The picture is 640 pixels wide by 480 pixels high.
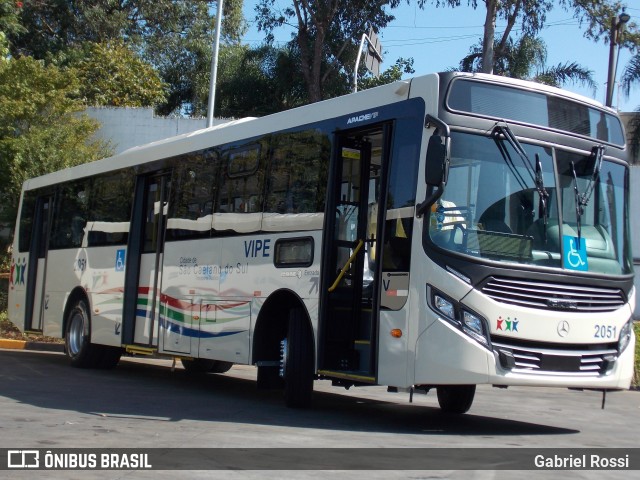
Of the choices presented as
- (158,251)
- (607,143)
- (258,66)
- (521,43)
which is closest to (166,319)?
(158,251)

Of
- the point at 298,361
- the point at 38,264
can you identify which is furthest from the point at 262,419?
the point at 38,264

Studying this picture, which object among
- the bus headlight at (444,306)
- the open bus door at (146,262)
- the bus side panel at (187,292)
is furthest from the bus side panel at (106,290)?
the bus headlight at (444,306)

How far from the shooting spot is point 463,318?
8.76 meters

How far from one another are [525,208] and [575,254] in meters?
0.69

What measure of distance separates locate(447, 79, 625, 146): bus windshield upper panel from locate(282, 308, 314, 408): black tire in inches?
116

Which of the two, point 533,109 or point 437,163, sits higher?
point 533,109

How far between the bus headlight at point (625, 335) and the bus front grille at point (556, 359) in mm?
126

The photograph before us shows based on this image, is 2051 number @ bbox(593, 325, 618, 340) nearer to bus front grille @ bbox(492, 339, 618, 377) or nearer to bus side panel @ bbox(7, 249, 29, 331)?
bus front grille @ bbox(492, 339, 618, 377)

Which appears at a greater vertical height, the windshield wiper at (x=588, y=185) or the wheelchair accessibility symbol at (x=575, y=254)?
the windshield wiper at (x=588, y=185)

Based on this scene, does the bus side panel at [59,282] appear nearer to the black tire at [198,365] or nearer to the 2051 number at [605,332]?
the black tire at [198,365]

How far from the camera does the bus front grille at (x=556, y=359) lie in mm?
8805

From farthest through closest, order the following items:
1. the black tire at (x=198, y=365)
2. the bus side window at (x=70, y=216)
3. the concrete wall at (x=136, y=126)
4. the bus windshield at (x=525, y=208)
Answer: the concrete wall at (x=136, y=126) → the black tire at (x=198, y=365) → the bus side window at (x=70, y=216) → the bus windshield at (x=525, y=208)

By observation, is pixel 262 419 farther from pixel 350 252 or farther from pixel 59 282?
pixel 59 282

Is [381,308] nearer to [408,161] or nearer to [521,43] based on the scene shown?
[408,161]
